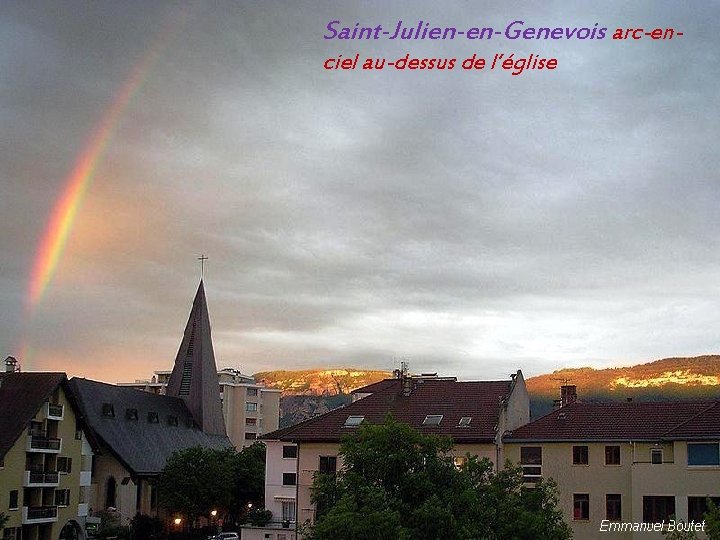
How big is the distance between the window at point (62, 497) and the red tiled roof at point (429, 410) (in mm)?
18634

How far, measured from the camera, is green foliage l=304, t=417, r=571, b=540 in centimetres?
3584

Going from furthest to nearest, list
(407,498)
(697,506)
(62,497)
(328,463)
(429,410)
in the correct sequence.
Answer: (62,497)
(429,410)
(328,463)
(697,506)
(407,498)

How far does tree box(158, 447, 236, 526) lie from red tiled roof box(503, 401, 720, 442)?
33487 millimetres

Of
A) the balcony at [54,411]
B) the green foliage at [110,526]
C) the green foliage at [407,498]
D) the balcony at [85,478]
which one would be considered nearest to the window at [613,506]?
the green foliage at [407,498]

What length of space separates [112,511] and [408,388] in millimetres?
33257

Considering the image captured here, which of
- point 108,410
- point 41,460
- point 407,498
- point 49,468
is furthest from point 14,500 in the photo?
point 407,498

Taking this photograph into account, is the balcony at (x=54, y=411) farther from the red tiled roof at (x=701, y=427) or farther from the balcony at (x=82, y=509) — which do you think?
the red tiled roof at (x=701, y=427)

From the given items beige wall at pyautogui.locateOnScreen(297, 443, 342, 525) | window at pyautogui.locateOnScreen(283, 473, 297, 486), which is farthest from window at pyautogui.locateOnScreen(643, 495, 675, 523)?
window at pyautogui.locateOnScreen(283, 473, 297, 486)

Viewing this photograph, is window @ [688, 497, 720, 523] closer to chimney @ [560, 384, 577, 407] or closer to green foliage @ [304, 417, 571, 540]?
green foliage @ [304, 417, 571, 540]

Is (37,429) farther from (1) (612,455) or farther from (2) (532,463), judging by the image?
(1) (612,455)

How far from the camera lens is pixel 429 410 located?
7288cm

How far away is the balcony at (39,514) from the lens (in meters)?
72.4

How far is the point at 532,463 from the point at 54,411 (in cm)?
3820

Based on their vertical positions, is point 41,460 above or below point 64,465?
above
